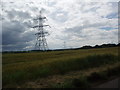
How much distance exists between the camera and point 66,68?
40.5 feet

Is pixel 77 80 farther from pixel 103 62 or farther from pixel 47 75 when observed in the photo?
pixel 103 62

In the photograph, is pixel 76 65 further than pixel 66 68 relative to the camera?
Yes

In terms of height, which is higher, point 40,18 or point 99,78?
point 40,18

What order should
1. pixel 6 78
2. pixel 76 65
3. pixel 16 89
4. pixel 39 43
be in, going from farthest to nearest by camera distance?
1. pixel 39 43
2. pixel 76 65
3. pixel 6 78
4. pixel 16 89

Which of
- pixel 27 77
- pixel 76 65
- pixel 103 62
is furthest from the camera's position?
pixel 103 62

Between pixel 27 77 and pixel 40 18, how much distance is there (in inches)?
1927

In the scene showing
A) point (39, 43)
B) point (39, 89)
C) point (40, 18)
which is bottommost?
point (39, 89)

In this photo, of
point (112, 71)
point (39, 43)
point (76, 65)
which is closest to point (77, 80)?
point (112, 71)

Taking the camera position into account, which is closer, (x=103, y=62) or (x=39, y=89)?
(x=39, y=89)

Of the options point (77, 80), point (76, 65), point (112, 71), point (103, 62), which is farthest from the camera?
point (103, 62)

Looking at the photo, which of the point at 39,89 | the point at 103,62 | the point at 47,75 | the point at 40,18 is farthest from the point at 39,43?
the point at 39,89

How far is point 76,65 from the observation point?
524 inches

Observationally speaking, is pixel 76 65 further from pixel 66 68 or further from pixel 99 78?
pixel 99 78

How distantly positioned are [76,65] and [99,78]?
438 cm
